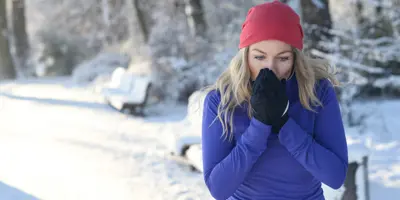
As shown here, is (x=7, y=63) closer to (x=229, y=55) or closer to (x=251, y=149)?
(x=229, y=55)

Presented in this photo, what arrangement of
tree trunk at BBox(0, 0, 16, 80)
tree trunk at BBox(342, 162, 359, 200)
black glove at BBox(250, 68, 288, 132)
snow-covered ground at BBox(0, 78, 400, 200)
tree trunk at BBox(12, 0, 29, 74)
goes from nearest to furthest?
black glove at BBox(250, 68, 288, 132)
tree trunk at BBox(342, 162, 359, 200)
snow-covered ground at BBox(0, 78, 400, 200)
tree trunk at BBox(0, 0, 16, 80)
tree trunk at BBox(12, 0, 29, 74)

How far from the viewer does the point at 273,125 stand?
1.80 m

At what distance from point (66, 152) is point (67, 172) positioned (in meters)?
0.96

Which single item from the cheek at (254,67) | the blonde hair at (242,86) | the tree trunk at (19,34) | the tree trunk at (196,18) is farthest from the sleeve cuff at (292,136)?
the tree trunk at (19,34)

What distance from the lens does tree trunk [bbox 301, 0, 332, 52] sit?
7586 mm

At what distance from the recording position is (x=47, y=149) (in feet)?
20.7

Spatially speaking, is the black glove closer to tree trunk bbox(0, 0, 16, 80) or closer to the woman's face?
the woman's face

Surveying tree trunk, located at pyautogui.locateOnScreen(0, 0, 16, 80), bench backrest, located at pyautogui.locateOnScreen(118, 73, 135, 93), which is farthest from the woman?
tree trunk, located at pyautogui.locateOnScreen(0, 0, 16, 80)

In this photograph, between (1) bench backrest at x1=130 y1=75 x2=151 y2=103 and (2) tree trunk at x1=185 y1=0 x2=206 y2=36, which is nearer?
(1) bench backrest at x1=130 y1=75 x2=151 y2=103

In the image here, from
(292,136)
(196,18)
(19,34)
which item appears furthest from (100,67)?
(292,136)

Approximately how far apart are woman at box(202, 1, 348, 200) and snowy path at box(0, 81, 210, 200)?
2.45 m

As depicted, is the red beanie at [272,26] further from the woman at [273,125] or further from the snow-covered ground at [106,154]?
the snow-covered ground at [106,154]

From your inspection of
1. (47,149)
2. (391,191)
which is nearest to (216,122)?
(391,191)

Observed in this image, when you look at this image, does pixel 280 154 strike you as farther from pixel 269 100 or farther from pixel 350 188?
pixel 350 188
